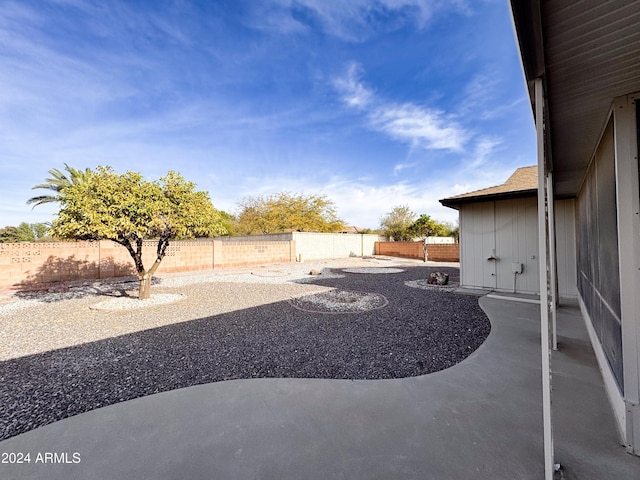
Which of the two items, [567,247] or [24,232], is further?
[24,232]

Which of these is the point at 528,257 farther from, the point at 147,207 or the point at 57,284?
the point at 57,284

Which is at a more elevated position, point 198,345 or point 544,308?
point 544,308

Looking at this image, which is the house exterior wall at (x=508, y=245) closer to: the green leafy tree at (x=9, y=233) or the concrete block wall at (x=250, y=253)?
the concrete block wall at (x=250, y=253)

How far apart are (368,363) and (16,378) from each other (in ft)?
11.8

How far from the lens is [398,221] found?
2588 cm

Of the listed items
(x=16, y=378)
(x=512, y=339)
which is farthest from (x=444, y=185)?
(x=16, y=378)

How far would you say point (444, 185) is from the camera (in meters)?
16.7

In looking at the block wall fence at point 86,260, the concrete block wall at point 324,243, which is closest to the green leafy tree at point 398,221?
the concrete block wall at point 324,243

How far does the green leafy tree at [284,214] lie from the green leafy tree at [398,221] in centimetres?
653

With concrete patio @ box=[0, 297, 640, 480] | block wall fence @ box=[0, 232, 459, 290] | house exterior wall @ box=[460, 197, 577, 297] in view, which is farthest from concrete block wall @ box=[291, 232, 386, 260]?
concrete patio @ box=[0, 297, 640, 480]

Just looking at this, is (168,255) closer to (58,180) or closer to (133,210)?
(58,180)

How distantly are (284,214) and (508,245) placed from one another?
59.2ft

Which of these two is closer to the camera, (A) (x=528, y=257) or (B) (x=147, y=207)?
(B) (x=147, y=207)

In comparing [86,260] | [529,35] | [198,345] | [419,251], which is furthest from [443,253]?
[86,260]
